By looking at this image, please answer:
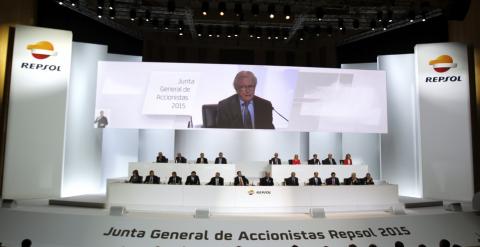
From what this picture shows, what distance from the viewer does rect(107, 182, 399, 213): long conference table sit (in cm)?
884

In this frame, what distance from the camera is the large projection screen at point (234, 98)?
1210 cm

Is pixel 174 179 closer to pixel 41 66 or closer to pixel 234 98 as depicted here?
pixel 234 98

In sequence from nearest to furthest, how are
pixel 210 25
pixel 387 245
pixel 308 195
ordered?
pixel 387 245
pixel 308 195
pixel 210 25

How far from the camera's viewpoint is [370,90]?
41.4 feet

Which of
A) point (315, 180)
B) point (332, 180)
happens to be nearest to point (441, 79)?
point (332, 180)

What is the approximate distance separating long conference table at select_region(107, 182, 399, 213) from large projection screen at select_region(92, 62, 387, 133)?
3.53 metres

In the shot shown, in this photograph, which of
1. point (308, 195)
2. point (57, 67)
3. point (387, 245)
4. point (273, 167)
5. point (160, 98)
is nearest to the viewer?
point (387, 245)

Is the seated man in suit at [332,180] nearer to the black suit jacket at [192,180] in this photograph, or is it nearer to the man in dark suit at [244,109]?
the man in dark suit at [244,109]

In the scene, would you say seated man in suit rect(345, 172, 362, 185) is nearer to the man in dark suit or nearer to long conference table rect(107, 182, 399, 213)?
long conference table rect(107, 182, 399, 213)

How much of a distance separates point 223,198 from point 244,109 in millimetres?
4319

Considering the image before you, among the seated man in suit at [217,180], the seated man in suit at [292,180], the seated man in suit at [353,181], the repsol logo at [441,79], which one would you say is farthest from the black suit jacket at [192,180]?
the repsol logo at [441,79]

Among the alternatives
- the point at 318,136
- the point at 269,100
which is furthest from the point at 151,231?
the point at 318,136

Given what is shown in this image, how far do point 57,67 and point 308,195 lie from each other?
27.3 feet

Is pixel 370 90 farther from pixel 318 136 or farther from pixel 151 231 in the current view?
pixel 151 231
